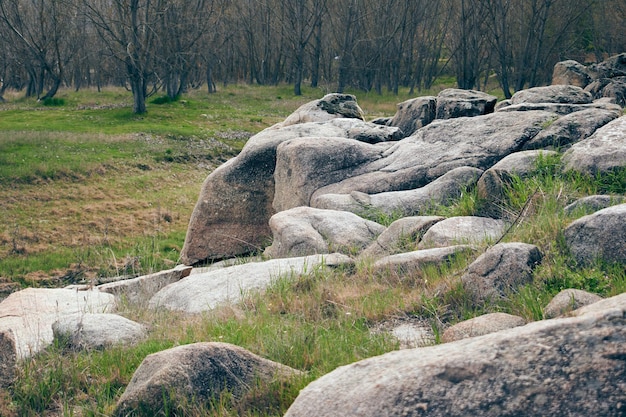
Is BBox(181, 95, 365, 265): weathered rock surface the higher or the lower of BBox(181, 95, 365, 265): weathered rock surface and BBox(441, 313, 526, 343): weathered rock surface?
the lower

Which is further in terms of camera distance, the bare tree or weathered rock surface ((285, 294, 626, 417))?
the bare tree

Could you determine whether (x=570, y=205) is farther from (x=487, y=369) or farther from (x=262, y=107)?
(x=262, y=107)

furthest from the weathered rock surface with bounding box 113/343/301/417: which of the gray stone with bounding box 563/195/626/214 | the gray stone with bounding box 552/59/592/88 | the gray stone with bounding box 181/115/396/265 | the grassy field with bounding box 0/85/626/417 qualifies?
the gray stone with bounding box 552/59/592/88

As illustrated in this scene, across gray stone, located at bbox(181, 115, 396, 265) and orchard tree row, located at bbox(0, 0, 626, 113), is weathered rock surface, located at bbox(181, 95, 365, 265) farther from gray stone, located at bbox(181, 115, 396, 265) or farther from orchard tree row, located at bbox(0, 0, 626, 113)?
orchard tree row, located at bbox(0, 0, 626, 113)

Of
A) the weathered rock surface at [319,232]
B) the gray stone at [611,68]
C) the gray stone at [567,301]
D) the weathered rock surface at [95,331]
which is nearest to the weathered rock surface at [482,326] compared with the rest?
the gray stone at [567,301]

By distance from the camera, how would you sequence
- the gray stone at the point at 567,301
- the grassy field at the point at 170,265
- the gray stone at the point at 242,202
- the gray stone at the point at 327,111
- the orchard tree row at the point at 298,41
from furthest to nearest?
the orchard tree row at the point at 298,41 → the gray stone at the point at 327,111 → the gray stone at the point at 242,202 → the grassy field at the point at 170,265 → the gray stone at the point at 567,301

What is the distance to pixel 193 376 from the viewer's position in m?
4.00

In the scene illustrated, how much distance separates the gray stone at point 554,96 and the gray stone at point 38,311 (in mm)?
8258

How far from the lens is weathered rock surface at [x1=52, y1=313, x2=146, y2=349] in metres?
5.38

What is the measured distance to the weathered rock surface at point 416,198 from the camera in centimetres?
924

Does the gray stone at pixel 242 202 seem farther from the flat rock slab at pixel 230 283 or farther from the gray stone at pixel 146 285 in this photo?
the flat rock slab at pixel 230 283

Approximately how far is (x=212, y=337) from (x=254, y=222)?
318 inches

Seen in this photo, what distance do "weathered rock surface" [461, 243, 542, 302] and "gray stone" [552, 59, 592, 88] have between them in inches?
623

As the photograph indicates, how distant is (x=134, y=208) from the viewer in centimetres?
1933
